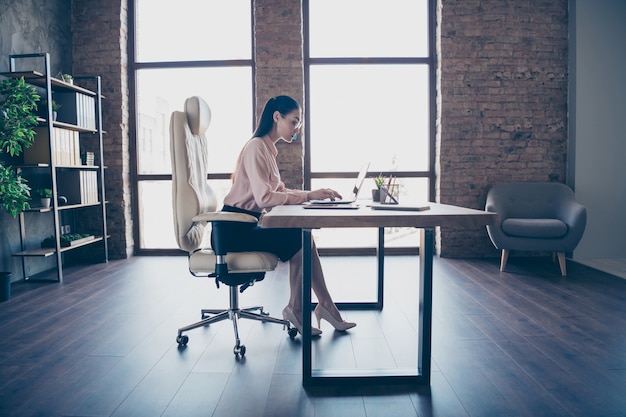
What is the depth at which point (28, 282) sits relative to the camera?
13.2 feet

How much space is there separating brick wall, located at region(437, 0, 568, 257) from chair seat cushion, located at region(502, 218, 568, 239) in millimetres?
788

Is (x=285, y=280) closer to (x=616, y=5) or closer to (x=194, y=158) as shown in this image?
(x=194, y=158)

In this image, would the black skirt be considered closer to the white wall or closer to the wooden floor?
the wooden floor

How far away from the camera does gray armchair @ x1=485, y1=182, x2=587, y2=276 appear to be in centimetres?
419

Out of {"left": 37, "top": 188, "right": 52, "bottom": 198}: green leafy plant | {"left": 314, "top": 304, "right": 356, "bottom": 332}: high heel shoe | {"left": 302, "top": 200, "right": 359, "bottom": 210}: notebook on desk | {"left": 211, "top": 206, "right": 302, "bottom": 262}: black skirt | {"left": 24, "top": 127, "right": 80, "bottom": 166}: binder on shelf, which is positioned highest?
{"left": 24, "top": 127, "right": 80, "bottom": 166}: binder on shelf

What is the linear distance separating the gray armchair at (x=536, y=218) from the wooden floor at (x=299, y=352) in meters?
0.43

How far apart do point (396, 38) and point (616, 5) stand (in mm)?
2322

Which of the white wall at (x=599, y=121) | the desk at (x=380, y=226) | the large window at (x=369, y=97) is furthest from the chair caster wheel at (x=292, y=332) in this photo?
the white wall at (x=599, y=121)

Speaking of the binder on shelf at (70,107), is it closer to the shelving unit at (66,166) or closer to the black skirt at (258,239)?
the shelving unit at (66,166)

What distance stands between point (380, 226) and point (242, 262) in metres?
0.84

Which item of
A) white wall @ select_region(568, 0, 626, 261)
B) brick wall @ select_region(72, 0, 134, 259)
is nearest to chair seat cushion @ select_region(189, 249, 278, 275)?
brick wall @ select_region(72, 0, 134, 259)

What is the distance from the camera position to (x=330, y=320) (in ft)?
8.70

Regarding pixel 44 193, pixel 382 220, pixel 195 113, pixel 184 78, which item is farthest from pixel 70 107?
pixel 382 220

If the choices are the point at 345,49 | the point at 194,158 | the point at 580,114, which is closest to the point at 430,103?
the point at 345,49
